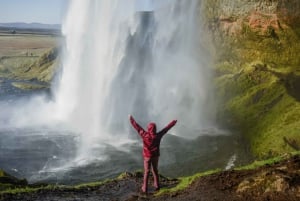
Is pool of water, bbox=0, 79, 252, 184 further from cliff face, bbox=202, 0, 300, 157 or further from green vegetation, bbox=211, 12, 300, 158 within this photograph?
cliff face, bbox=202, 0, 300, 157

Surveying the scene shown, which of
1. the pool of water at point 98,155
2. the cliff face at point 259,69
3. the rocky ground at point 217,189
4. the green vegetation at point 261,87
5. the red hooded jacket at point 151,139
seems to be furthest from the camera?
the cliff face at point 259,69

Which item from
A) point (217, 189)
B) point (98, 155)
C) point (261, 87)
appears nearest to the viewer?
point (217, 189)

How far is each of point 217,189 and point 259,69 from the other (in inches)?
1134

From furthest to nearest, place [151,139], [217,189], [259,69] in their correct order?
[259,69], [151,139], [217,189]

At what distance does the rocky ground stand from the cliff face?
1364 cm

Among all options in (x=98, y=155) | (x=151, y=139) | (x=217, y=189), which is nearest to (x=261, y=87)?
(x=98, y=155)

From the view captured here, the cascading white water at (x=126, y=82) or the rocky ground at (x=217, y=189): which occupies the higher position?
the cascading white water at (x=126, y=82)

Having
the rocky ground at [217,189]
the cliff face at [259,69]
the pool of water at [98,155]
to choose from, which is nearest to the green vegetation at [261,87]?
the cliff face at [259,69]

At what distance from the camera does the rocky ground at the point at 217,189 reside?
11.3 m

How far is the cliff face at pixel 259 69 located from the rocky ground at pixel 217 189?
13636 millimetres

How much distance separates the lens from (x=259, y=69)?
3956cm

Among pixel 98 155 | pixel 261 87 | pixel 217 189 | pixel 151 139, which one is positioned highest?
pixel 261 87

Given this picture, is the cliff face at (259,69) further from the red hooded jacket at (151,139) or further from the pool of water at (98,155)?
the red hooded jacket at (151,139)

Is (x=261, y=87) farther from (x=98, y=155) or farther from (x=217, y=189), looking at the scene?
(x=217, y=189)
